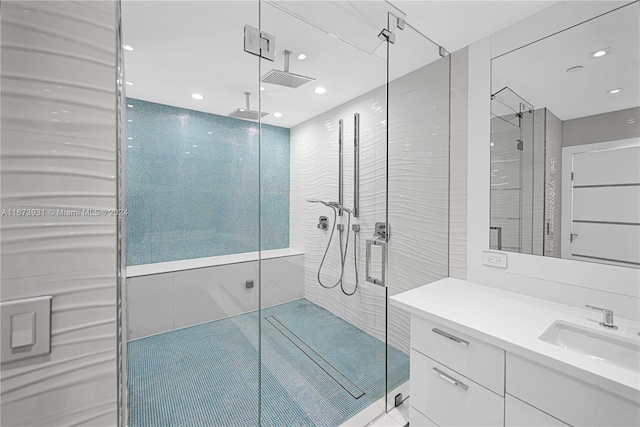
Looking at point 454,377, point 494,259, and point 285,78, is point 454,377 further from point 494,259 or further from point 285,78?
point 285,78

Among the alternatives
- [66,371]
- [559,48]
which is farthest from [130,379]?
[559,48]

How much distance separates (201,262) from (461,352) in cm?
137

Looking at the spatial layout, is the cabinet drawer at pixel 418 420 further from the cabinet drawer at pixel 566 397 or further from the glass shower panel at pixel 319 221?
the cabinet drawer at pixel 566 397

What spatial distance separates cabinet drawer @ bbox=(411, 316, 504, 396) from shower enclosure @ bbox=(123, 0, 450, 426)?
0.46 m

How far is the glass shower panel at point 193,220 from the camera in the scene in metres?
1.30

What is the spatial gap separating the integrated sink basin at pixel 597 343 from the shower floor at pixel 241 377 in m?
1.12

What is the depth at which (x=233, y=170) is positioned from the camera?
143 cm

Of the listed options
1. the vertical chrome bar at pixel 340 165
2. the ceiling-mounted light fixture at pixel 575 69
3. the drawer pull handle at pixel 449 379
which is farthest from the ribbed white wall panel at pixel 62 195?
the ceiling-mounted light fixture at pixel 575 69

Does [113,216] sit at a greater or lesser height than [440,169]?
lesser

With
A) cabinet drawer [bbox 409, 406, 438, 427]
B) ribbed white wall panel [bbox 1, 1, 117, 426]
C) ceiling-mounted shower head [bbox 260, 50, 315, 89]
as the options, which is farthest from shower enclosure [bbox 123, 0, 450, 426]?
ribbed white wall panel [bbox 1, 1, 117, 426]

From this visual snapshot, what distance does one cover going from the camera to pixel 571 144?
1483 millimetres

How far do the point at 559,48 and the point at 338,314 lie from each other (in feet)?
6.73

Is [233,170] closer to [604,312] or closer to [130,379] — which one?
[130,379]

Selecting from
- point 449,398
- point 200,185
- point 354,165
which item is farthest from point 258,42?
point 449,398
